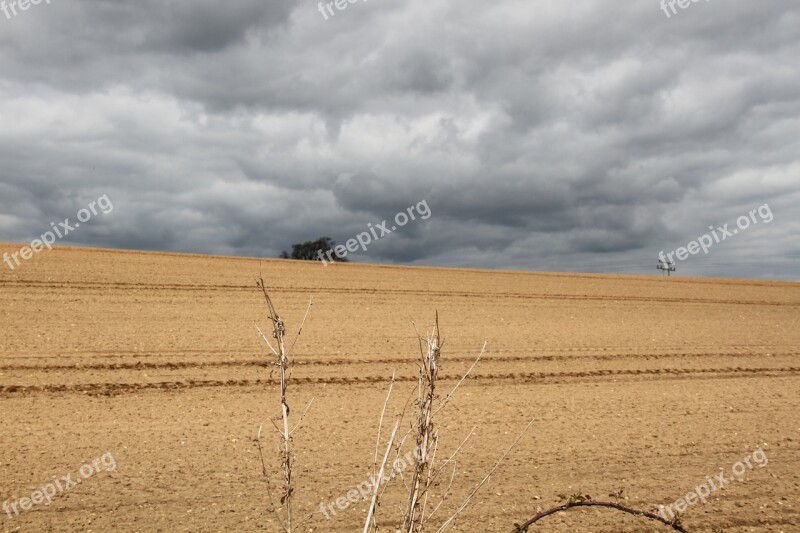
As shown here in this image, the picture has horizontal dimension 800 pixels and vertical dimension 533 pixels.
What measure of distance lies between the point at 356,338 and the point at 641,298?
18260 mm

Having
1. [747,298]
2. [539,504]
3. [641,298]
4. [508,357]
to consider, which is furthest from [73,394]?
[747,298]

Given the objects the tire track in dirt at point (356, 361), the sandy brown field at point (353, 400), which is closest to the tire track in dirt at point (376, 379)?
the sandy brown field at point (353, 400)

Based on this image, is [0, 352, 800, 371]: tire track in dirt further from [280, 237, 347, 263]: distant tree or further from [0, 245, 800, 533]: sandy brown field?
[280, 237, 347, 263]: distant tree

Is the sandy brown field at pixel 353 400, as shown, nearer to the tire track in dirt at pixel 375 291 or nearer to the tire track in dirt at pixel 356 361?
the tire track in dirt at pixel 356 361

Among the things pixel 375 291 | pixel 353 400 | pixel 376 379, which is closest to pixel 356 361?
pixel 376 379

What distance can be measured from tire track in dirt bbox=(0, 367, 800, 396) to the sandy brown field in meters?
0.07

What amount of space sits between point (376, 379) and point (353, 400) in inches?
68.7

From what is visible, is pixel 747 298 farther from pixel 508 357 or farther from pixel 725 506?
pixel 725 506

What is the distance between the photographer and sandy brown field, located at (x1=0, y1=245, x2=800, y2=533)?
21.4 ft

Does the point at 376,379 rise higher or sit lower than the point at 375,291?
lower

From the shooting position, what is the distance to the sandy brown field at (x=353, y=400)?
652 cm

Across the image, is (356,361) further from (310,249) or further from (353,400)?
(310,249)

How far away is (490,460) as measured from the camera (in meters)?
7.89

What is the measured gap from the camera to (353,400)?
36.0 feet
